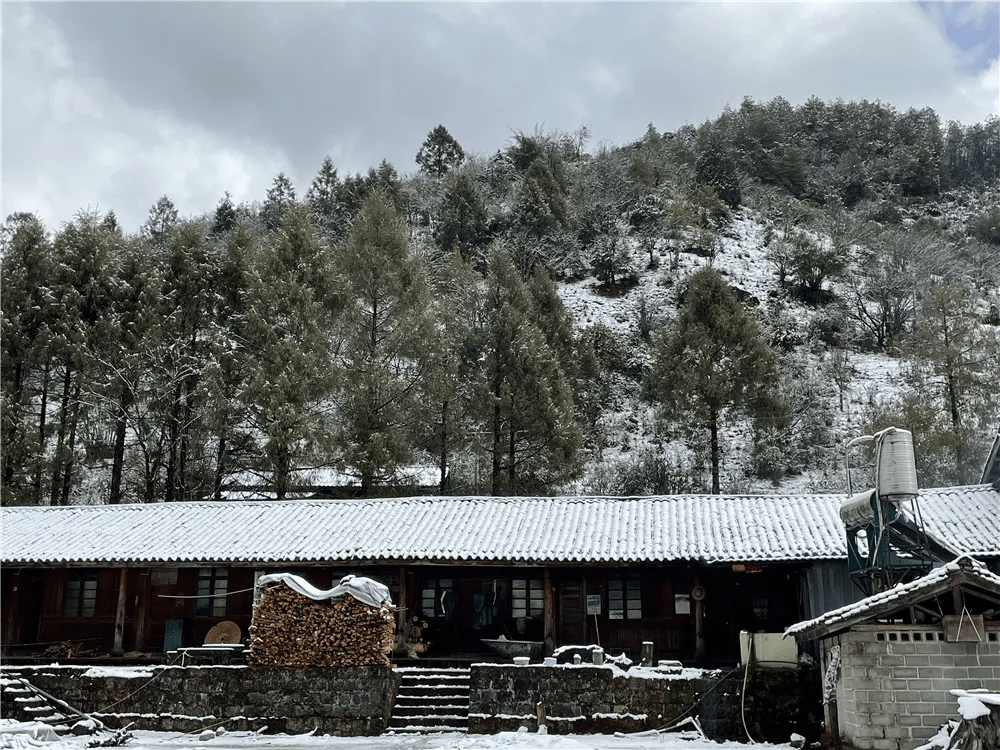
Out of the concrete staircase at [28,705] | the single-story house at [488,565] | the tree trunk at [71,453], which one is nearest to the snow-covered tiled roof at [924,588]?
the single-story house at [488,565]

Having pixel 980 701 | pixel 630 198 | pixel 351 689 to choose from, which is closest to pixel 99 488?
pixel 351 689

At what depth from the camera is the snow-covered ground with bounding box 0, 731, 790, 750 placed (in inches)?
555

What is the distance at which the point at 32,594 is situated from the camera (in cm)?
2291

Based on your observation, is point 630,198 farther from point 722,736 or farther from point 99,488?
point 722,736

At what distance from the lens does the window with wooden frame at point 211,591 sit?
2192 centimetres

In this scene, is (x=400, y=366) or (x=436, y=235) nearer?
(x=400, y=366)

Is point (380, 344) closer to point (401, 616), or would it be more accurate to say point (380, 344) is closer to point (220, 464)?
point (220, 464)

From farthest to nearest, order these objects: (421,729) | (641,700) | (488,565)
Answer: (488,565) < (421,729) < (641,700)

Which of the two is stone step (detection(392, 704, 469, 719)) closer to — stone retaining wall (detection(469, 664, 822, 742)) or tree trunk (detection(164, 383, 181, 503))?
stone retaining wall (detection(469, 664, 822, 742))

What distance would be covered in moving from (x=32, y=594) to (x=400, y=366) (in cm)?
1260

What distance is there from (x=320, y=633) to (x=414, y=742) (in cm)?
308

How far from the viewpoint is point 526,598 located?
2172cm

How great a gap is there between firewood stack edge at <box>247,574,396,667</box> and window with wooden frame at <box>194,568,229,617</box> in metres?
4.76

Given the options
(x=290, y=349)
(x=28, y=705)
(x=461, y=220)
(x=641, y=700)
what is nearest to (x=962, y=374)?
(x=641, y=700)
